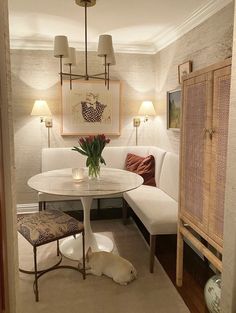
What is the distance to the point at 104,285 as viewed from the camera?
A: 2266mm

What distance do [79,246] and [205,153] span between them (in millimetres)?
1676

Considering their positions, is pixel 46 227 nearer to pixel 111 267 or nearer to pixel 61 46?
pixel 111 267

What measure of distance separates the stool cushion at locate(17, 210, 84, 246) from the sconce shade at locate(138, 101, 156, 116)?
2.04m

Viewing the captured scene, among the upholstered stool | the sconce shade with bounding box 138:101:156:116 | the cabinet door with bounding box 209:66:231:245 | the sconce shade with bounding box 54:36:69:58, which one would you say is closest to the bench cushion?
the upholstered stool

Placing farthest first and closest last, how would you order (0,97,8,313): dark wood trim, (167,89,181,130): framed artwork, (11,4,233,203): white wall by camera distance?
(11,4,233,203): white wall < (167,89,181,130): framed artwork < (0,97,8,313): dark wood trim

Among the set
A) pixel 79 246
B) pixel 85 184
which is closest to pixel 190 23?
pixel 85 184

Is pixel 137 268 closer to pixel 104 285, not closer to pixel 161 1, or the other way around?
pixel 104 285

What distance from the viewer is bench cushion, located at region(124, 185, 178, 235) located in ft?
7.96

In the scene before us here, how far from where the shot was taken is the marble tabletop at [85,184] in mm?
2268

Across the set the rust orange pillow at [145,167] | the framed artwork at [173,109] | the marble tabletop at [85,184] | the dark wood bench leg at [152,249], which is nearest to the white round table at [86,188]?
the marble tabletop at [85,184]

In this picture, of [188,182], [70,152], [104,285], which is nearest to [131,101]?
[70,152]

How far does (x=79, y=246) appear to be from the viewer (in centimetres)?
279

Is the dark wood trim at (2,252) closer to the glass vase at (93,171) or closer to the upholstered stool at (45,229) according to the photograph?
the upholstered stool at (45,229)

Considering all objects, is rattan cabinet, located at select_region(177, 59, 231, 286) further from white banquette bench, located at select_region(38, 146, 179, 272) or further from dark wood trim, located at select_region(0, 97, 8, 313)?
dark wood trim, located at select_region(0, 97, 8, 313)
